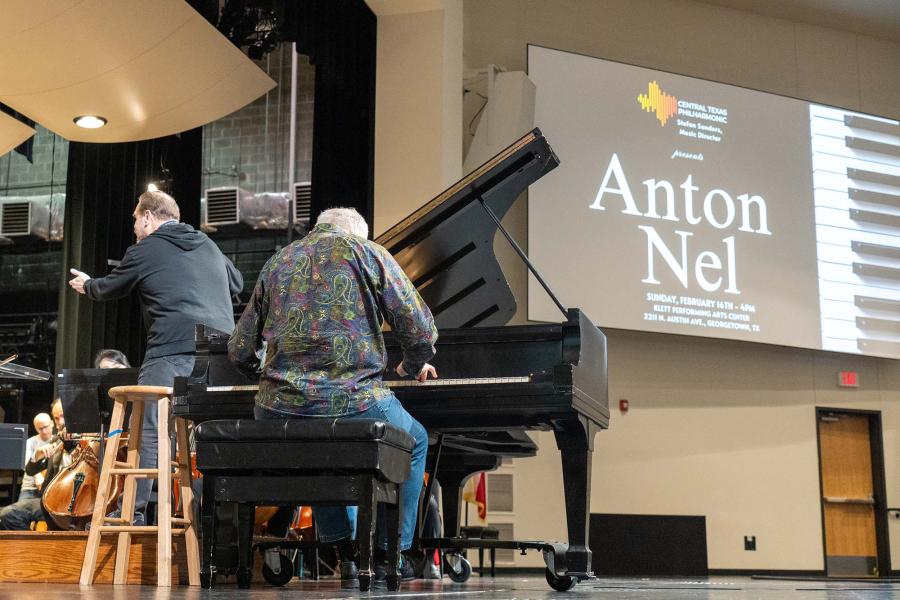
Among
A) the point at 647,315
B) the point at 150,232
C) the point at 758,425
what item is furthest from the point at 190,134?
the point at 758,425

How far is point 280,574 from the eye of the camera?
352 cm

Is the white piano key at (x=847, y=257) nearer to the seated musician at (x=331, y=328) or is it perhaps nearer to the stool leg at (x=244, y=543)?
the seated musician at (x=331, y=328)

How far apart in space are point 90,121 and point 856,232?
6.54 metres

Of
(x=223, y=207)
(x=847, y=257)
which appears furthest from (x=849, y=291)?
(x=223, y=207)

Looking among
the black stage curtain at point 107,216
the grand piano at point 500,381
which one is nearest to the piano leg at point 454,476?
the grand piano at point 500,381

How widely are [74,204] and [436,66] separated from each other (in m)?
3.12

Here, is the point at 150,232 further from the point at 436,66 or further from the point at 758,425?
the point at 758,425

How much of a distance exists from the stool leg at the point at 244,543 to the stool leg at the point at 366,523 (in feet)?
1.41

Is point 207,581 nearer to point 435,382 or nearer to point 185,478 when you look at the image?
point 185,478

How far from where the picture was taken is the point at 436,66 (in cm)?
720

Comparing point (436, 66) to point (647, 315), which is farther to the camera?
point (647, 315)

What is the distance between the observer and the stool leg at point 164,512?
341cm

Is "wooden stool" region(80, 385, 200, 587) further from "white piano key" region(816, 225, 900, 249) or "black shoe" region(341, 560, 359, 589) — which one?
"white piano key" region(816, 225, 900, 249)

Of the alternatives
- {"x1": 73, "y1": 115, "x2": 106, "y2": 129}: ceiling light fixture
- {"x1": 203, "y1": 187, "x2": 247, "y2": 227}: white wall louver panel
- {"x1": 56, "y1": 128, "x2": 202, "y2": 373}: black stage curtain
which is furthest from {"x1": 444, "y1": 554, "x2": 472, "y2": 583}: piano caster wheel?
{"x1": 203, "y1": 187, "x2": 247, "y2": 227}: white wall louver panel
